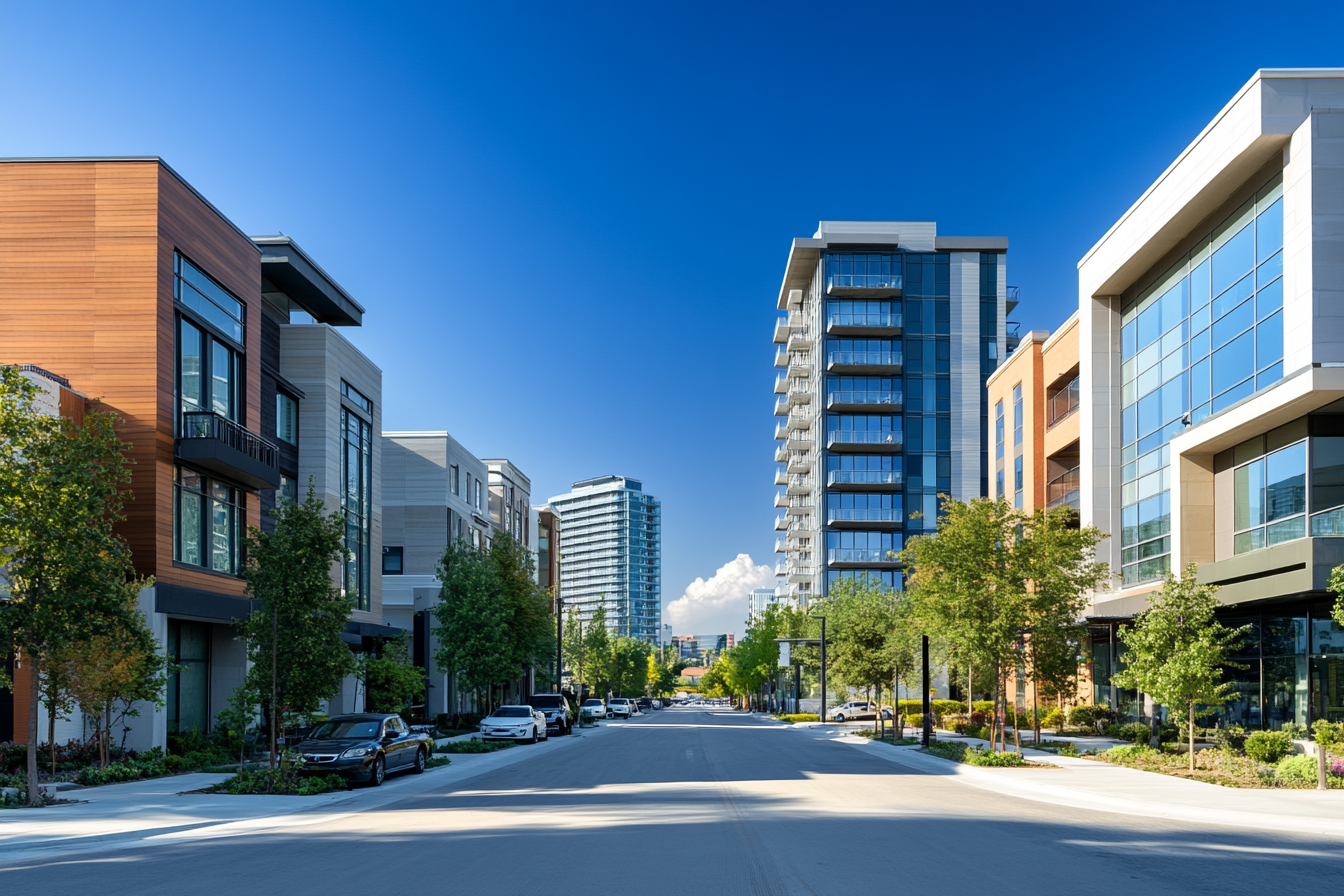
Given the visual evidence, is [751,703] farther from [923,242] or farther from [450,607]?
[450,607]

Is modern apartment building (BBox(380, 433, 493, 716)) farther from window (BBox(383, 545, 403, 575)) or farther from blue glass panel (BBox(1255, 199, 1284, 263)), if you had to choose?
blue glass panel (BBox(1255, 199, 1284, 263))

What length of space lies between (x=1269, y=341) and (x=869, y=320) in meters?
63.1

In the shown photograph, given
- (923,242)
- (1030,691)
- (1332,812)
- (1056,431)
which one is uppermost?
(923,242)

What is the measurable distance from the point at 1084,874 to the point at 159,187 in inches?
1079

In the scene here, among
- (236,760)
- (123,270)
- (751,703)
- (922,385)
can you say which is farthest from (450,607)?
(751,703)

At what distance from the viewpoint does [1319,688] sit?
28.1m

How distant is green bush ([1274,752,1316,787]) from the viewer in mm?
22297

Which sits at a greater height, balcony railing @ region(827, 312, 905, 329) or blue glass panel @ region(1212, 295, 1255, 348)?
balcony railing @ region(827, 312, 905, 329)

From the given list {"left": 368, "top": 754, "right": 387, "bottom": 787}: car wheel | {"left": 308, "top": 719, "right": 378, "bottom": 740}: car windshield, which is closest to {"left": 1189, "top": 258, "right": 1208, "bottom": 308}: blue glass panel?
{"left": 308, "top": 719, "right": 378, "bottom": 740}: car windshield

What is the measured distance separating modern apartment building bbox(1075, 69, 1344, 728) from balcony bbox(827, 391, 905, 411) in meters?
49.8

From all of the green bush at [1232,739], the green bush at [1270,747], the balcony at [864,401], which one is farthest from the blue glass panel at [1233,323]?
the balcony at [864,401]

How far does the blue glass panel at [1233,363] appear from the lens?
31422 millimetres

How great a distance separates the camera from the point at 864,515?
3565 inches

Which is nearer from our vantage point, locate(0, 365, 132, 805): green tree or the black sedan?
locate(0, 365, 132, 805): green tree
